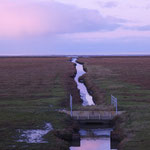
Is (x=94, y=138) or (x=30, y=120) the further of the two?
(x=30, y=120)

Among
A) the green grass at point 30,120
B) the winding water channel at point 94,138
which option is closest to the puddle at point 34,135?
the green grass at point 30,120

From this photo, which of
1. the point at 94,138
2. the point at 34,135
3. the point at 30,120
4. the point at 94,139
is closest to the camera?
the point at 34,135

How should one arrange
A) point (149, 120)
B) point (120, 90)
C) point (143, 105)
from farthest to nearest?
point (120, 90)
point (143, 105)
point (149, 120)

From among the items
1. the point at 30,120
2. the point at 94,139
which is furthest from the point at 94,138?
the point at 30,120

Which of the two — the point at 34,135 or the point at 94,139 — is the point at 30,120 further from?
the point at 94,139

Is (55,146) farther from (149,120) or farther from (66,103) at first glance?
(66,103)

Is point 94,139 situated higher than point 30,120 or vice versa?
point 30,120

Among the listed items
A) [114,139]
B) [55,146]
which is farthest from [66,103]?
Answer: [55,146]

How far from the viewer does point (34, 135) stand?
52.2ft

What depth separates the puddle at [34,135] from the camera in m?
15.0

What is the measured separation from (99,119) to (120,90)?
12.8m

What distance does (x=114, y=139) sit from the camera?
17.0 m

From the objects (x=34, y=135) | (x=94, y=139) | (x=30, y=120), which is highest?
(x=30, y=120)

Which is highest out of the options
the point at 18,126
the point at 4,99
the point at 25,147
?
the point at 4,99
